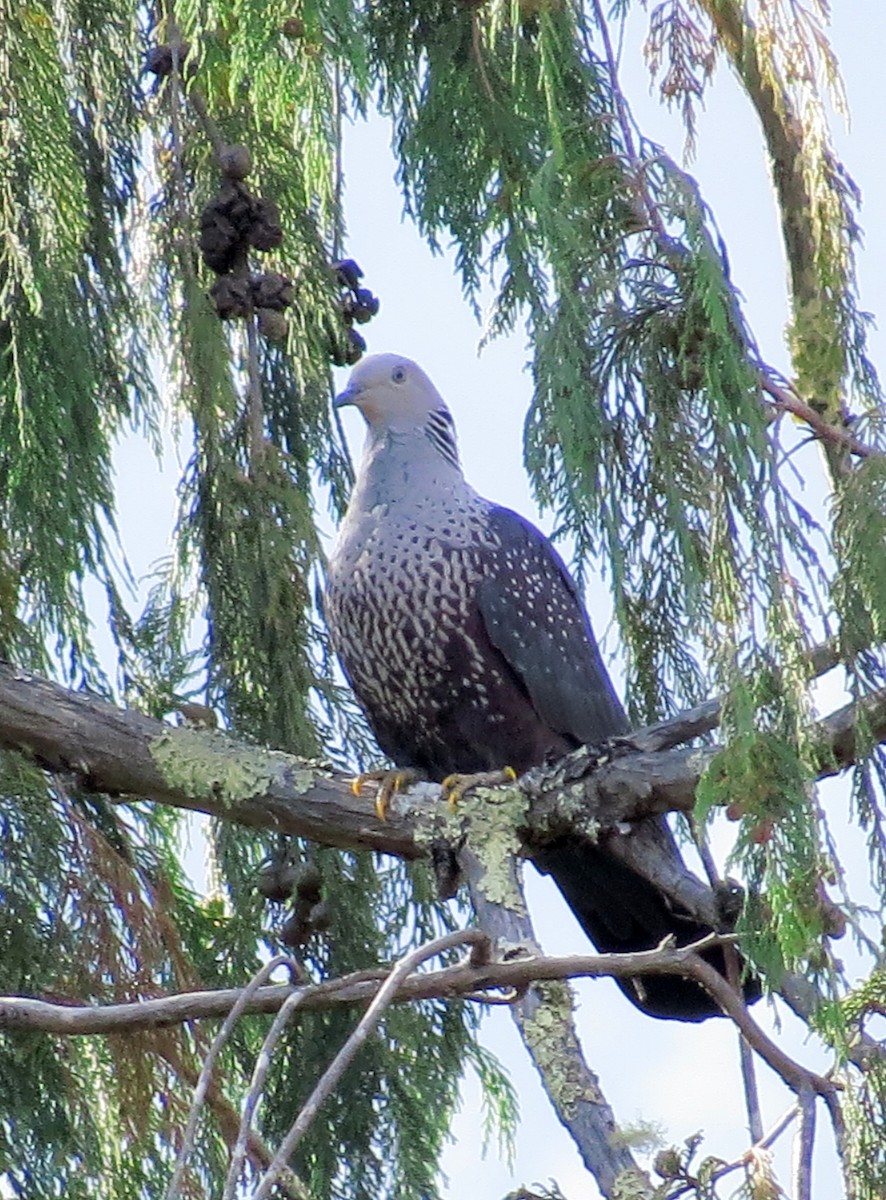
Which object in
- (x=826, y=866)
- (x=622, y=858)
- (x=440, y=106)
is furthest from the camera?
(x=622, y=858)

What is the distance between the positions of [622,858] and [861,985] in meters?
1.06

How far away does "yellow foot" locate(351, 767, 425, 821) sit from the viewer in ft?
11.0

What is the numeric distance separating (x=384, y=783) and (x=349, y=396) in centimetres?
107

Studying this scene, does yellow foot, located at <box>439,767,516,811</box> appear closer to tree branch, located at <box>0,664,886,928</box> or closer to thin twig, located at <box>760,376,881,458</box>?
tree branch, located at <box>0,664,886,928</box>

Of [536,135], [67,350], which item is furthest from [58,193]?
[536,135]

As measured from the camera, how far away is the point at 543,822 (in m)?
3.34

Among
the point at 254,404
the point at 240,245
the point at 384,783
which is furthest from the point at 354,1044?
the point at 240,245

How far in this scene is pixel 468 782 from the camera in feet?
11.6

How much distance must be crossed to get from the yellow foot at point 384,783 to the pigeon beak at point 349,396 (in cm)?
79

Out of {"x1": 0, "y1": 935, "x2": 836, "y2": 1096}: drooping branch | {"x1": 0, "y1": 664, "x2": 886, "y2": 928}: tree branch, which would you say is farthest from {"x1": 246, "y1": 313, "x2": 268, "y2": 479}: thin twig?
{"x1": 0, "y1": 935, "x2": 836, "y2": 1096}: drooping branch

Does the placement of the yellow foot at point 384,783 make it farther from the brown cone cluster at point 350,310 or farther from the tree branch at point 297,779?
the brown cone cluster at point 350,310

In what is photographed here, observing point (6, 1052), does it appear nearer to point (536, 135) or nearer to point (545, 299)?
point (545, 299)

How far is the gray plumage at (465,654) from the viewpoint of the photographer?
155 inches

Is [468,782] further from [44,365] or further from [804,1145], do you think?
[804,1145]
